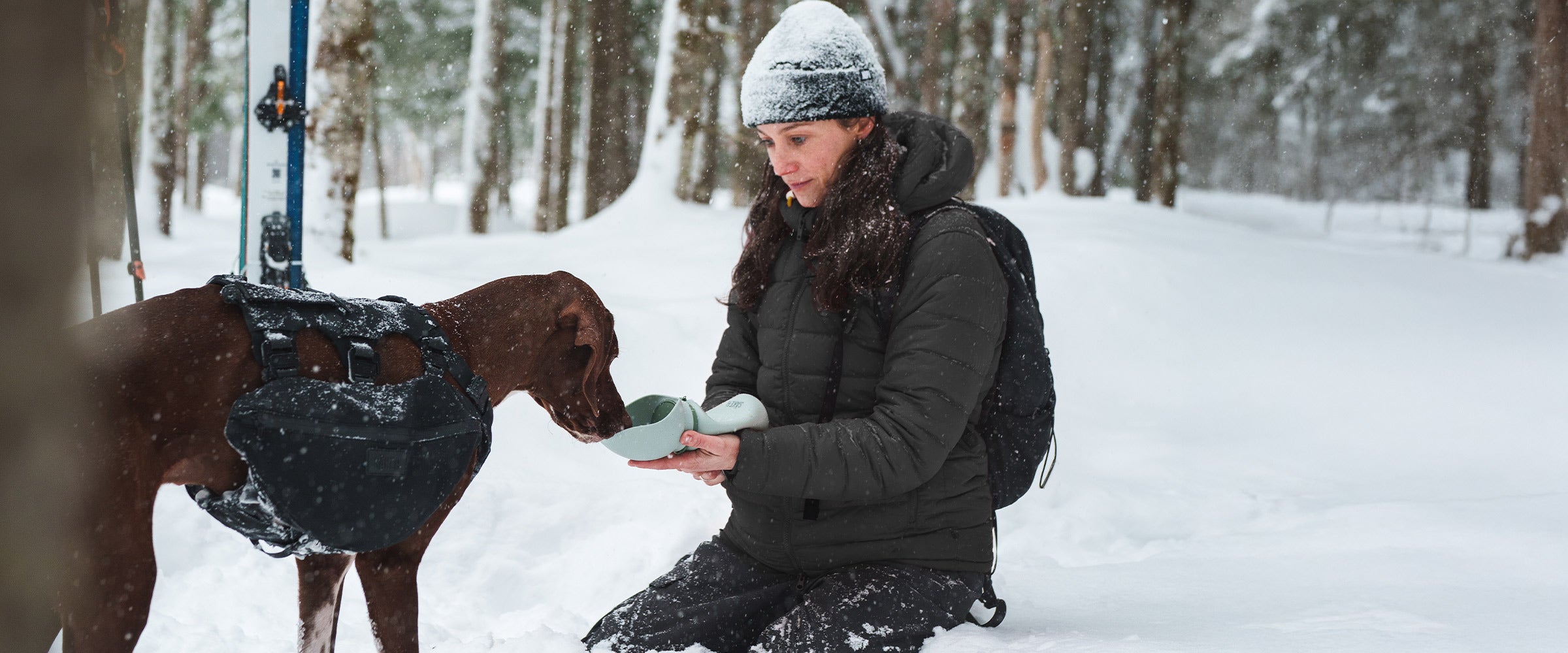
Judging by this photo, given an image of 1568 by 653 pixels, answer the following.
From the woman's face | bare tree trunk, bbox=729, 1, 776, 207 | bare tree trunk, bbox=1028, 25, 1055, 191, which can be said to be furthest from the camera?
bare tree trunk, bbox=1028, 25, 1055, 191

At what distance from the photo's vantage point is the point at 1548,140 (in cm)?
1223

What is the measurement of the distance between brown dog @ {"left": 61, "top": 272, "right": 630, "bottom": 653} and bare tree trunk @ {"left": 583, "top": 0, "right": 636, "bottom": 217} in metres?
11.4

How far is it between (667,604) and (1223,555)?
2.54 m

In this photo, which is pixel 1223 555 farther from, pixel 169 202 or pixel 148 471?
pixel 169 202

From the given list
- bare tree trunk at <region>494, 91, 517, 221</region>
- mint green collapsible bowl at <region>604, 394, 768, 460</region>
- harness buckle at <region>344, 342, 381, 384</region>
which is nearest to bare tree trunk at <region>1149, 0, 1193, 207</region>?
mint green collapsible bowl at <region>604, 394, 768, 460</region>

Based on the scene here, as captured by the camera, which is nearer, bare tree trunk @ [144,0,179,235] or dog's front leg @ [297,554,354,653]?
dog's front leg @ [297,554,354,653]

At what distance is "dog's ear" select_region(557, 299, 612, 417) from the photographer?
9.74 ft

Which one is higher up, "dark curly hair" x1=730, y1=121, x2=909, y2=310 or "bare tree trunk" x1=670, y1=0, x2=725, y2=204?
"bare tree trunk" x1=670, y1=0, x2=725, y2=204

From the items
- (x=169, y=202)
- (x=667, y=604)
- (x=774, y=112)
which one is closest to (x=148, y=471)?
(x=667, y=604)

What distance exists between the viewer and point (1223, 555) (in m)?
4.25

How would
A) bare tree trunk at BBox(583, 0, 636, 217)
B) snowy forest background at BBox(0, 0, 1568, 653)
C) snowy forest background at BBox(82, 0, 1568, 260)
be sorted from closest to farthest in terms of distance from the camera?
snowy forest background at BBox(0, 0, 1568, 653)
snowy forest background at BBox(82, 0, 1568, 260)
bare tree trunk at BBox(583, 0, 636, 217)

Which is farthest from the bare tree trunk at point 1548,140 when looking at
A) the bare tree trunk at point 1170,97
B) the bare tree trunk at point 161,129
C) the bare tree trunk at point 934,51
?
the bare tree trunk at point 161,129

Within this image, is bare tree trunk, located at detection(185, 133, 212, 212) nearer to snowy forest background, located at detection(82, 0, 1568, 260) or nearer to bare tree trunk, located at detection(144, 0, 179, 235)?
snowy forest background, located at detection(82, 0, 1568, 260)

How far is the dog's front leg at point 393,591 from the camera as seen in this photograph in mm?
2551
